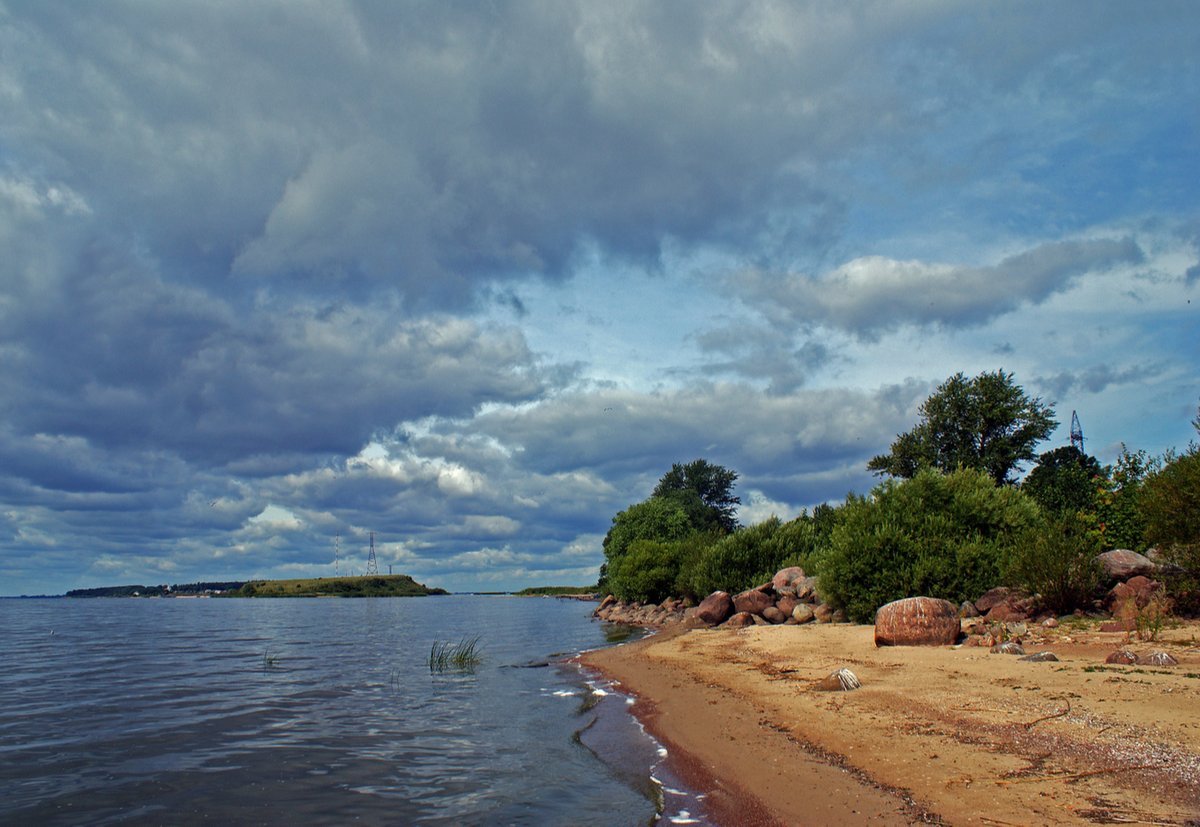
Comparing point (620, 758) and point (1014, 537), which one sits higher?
point (1014, 537)

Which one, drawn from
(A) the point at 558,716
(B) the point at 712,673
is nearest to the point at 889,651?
(B) the point at 712,673

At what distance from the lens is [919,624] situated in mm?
20953

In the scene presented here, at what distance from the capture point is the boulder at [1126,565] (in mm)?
24859

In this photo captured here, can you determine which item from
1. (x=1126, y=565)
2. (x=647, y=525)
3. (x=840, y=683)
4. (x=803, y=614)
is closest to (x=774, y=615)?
(x=803, y=614)

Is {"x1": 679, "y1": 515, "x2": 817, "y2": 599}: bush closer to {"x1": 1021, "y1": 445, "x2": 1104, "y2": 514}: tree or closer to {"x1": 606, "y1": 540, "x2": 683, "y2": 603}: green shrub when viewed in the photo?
{"x1": 606, "y1": 540, "x2": 683, "y2": 603}: green shrub

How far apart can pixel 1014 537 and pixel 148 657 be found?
39.5 meters

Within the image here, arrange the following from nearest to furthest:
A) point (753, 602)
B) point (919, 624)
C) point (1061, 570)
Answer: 1. point (919, 624)
2. point (1061, 570)
3. point (753, 602)

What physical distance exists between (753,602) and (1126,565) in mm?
17996

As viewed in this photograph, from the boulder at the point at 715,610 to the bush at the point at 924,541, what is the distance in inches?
377

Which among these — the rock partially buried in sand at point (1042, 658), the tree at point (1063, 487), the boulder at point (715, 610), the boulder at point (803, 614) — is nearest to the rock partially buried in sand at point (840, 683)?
the rock partially buried in sand at point (1042, 658)

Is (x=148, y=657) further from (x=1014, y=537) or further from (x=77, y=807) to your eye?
(x=1014, y=537)

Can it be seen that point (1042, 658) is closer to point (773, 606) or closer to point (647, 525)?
point (773, 606)

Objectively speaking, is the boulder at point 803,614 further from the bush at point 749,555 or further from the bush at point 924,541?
the bush at point 749,555

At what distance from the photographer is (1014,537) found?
101ft
